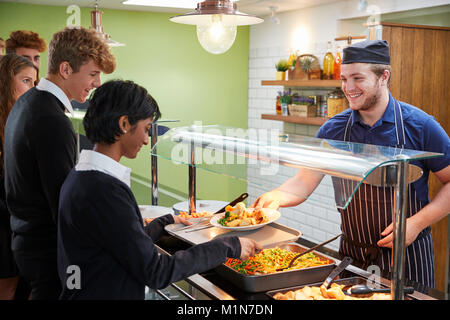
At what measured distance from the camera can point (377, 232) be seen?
2.18 meters

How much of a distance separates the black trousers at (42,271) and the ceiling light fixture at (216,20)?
1260mm

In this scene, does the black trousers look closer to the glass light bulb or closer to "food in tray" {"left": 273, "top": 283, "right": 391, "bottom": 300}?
"food in tray" {"left": 273, "top": 283, "right": 391, "bottom": 300}

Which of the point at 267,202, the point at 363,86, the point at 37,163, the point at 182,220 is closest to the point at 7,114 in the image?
the point at 37,163

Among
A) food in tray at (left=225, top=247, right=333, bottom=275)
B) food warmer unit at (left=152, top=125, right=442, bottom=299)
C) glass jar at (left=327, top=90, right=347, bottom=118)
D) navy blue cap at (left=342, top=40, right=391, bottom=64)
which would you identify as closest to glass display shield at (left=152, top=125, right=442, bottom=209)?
food warmer unit at (left=152, top=125, right=442, bottom=299)

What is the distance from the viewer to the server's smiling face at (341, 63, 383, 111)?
7.57ft

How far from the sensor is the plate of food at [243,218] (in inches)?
80.7

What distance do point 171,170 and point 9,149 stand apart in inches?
173

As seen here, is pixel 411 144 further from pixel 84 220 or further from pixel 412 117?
pixel 84 220

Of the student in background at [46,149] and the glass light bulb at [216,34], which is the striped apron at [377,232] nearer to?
the glass light bulb at [216,34]

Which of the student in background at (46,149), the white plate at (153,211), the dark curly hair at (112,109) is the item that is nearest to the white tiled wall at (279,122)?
the white plate at (153,211)

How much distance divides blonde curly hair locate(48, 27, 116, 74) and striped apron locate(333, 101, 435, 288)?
4.14 ft

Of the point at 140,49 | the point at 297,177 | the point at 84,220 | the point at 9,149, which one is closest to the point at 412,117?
the point at 297,177

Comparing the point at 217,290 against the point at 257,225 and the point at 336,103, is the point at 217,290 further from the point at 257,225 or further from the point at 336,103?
the point at 336,103

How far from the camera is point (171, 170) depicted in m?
6.34
